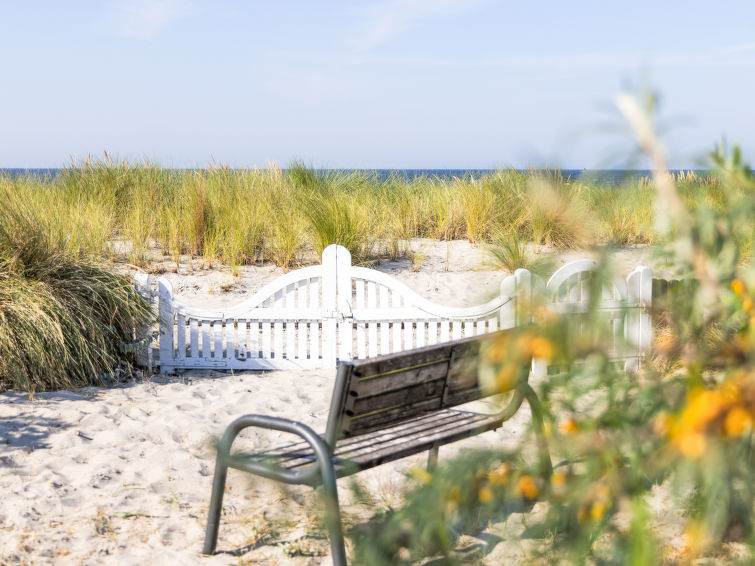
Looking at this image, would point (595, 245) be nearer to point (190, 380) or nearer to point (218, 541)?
point (218, 541)

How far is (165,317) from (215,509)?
10.2ft

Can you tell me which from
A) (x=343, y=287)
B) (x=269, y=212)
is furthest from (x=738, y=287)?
(x=269, y=212)

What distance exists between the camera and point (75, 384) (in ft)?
17.0

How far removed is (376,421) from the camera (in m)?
2.75

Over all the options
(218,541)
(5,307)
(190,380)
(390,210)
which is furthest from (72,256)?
(390,210)

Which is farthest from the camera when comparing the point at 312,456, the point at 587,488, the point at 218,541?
the point at 218,541

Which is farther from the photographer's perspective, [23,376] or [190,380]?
[190,380]

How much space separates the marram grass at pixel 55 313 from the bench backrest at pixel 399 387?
296cm

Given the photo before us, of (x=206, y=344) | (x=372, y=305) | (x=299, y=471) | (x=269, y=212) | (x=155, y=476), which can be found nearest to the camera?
(x=299, y=471)

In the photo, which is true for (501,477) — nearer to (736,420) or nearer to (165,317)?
(736,420)

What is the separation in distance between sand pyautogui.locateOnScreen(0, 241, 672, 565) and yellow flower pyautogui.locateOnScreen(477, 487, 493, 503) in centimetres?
61

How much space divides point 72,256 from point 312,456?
12.5 ft

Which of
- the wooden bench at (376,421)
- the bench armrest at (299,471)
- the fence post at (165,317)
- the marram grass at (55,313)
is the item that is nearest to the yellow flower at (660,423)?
the wooden bench at (376,421)

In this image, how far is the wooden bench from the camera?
7.75 ft
